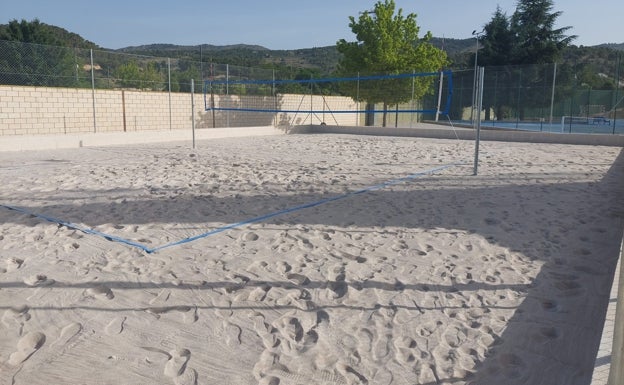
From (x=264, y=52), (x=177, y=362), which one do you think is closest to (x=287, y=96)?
(x=177, y=362)

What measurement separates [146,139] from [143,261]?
9528mm

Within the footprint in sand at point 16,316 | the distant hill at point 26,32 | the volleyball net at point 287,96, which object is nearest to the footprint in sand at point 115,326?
the footprint in sand at point 16,316

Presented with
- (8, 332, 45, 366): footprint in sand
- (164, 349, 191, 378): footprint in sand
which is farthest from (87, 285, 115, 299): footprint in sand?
(164, 349, 191, 378): footprint in sand

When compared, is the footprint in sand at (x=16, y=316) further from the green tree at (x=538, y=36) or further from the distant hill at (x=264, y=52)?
the green tree at (x=538, y=36)

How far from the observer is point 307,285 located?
278 cm

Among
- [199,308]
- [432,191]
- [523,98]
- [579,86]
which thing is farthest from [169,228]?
[579,86]

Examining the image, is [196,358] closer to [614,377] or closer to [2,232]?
[614,377]

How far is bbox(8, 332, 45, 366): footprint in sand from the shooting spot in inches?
77.5

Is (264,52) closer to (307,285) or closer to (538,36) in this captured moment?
(538,36)

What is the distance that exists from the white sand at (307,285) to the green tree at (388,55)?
11868 millimetres

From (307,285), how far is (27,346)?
136 cm

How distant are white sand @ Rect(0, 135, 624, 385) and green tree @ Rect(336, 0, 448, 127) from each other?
11.9 m

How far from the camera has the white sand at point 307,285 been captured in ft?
6.51

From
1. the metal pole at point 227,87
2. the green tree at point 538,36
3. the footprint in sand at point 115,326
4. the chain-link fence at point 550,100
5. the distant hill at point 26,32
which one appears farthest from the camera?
the green tree at point 538,36
